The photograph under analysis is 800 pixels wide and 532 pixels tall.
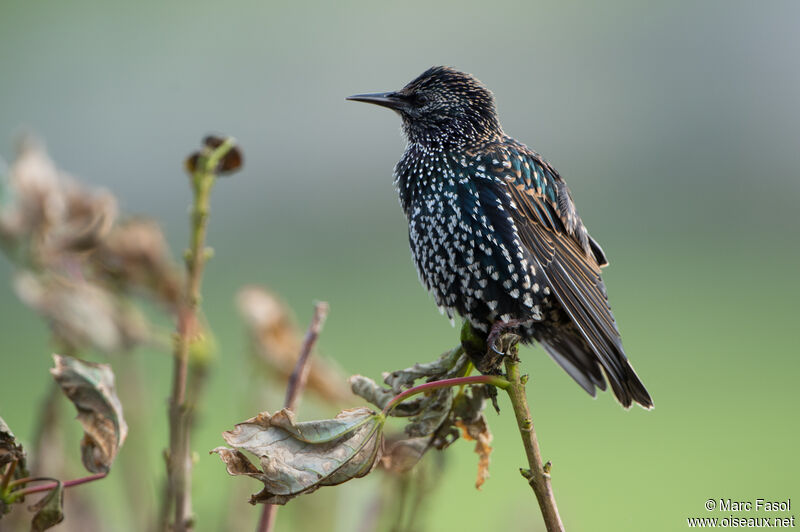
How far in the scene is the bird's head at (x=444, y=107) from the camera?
3111mm

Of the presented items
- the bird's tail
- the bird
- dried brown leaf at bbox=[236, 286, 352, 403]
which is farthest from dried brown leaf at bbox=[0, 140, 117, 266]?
the bird's tail

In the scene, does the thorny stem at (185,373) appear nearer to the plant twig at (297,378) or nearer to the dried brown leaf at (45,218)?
the plant twig at (297,378)

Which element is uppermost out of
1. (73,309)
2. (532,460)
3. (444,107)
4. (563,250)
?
(444,107)

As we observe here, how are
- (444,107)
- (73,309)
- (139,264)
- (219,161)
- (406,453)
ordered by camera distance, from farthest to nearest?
(444,107) → (139,264) → (73,309) → (219,161) → (406,453)

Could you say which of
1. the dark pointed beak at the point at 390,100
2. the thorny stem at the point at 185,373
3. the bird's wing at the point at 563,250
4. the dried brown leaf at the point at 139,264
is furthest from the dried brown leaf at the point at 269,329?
the dark pointed beak at the point at 390,100

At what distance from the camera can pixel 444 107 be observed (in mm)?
3168

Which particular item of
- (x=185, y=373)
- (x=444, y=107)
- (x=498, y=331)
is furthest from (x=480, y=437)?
(x=444, y=107)

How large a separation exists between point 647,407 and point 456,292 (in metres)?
0.63

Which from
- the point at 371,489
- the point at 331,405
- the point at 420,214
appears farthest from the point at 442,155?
the point at 371,489

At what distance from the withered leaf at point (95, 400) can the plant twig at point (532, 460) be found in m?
0.73

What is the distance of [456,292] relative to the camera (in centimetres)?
262

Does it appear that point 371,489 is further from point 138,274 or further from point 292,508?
point 138,274

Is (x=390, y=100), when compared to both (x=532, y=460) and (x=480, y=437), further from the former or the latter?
(x=532, y=460)

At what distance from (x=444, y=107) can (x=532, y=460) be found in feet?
6.18
